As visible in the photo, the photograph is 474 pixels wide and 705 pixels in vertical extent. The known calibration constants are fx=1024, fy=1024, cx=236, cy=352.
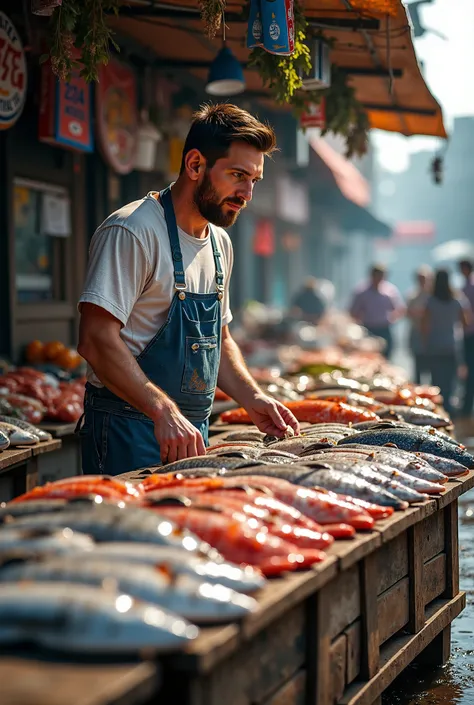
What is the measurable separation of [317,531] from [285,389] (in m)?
5.07

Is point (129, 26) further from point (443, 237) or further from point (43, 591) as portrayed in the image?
point (443, 237)

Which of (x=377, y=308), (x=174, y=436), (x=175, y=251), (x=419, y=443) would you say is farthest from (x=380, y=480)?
(x=377, y=308)

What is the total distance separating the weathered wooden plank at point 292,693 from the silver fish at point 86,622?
0.88 meters

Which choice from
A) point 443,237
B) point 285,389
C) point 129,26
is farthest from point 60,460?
point 443,237

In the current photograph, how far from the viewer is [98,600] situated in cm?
227

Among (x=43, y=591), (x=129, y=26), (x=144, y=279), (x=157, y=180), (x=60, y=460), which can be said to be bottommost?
(x=60, y=460)

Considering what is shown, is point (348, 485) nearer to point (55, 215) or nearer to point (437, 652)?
point (437, 652)

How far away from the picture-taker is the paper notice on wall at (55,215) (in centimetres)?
982

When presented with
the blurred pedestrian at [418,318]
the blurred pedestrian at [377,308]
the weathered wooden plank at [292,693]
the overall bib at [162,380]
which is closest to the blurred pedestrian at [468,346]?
the blurred pedestrian at [418,318]

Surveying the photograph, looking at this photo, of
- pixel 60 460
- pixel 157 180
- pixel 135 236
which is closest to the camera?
pixel 135 236

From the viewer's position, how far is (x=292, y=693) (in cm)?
321

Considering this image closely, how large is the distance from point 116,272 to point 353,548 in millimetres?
1876

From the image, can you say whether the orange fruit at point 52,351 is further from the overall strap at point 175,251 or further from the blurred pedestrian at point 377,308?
the blurred pedestrian at point 377,308

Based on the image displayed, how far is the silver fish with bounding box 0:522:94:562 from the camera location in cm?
260
